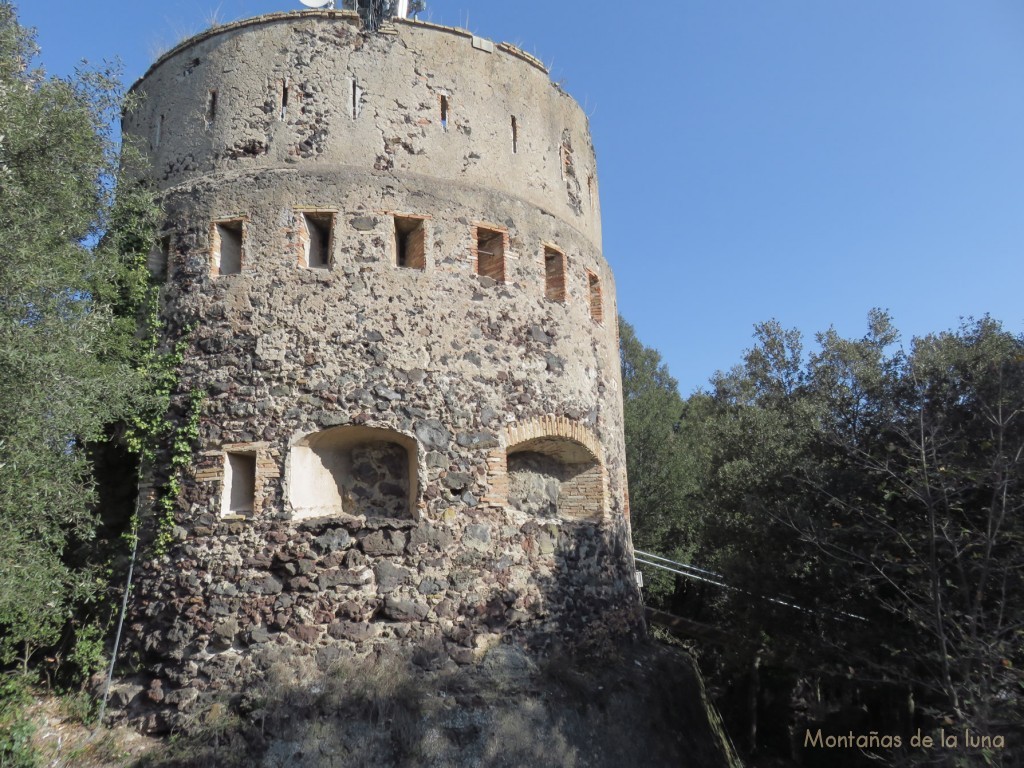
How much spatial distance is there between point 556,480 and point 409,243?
9.43 ft

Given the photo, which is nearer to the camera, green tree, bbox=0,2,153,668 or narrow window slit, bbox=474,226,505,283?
green tree, bbox=0,2,153,668

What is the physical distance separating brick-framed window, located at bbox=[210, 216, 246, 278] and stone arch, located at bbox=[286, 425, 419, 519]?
1.91 m

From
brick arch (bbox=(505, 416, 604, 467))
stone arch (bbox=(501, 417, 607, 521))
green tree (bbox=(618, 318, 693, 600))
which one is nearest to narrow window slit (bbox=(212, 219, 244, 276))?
brick arch (bbox=(505, 416, 604, 467))

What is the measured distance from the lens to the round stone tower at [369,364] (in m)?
6.73

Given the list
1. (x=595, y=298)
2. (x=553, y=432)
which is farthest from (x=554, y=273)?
(x=553, y=432)

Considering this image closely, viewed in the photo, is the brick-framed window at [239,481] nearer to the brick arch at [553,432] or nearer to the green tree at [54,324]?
the green tree at [54,324]

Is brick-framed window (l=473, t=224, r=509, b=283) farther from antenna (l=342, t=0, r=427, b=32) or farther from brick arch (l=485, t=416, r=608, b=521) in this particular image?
antenna (l=342, t=0, r=427, b=32)

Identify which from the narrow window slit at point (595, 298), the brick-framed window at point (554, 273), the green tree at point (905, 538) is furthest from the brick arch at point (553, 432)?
the green tree at point (905, 538)

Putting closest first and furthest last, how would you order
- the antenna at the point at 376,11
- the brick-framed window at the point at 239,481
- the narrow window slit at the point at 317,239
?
the brick-framed window at the point at 239,481, the narrow window slit at the point at 317,239, the antenna at the point at 376,11

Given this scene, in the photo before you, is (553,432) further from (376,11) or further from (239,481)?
(376,11)

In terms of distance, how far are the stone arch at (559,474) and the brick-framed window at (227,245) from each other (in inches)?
129

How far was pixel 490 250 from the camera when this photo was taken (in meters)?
8.23

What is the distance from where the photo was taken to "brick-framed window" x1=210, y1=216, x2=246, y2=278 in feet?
25.0

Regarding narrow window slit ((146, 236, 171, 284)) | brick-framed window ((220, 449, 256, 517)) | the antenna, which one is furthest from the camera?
the antenna
